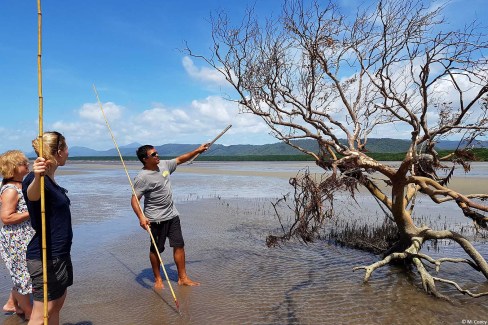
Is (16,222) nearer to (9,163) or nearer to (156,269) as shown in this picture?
(9,163)

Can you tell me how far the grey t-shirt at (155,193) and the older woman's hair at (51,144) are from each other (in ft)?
7.71

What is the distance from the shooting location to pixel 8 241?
4043mm

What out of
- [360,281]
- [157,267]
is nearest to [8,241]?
[157,267]

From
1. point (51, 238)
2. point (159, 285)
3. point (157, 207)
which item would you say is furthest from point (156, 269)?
point (51, 238)

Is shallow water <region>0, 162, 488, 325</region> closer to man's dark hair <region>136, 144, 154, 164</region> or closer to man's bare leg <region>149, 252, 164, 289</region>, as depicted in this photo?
man's bare leg <region>149, 252, 164, 289</region>

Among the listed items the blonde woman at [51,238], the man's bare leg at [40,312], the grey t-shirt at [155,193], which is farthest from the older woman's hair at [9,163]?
the grey t-shirt at [155,193]

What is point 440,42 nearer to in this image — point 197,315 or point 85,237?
point 197,315

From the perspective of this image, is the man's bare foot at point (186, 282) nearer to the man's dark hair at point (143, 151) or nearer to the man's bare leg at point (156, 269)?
the man's bare leg at point (156, 269)

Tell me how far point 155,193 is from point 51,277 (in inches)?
103

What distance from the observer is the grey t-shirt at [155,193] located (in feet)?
18.2

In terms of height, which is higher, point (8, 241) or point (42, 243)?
point (42, 243)

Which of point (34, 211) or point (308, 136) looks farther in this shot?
point (308, 136)

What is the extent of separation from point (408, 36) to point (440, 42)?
94 centimetres

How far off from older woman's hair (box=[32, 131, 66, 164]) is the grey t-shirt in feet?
7.71
